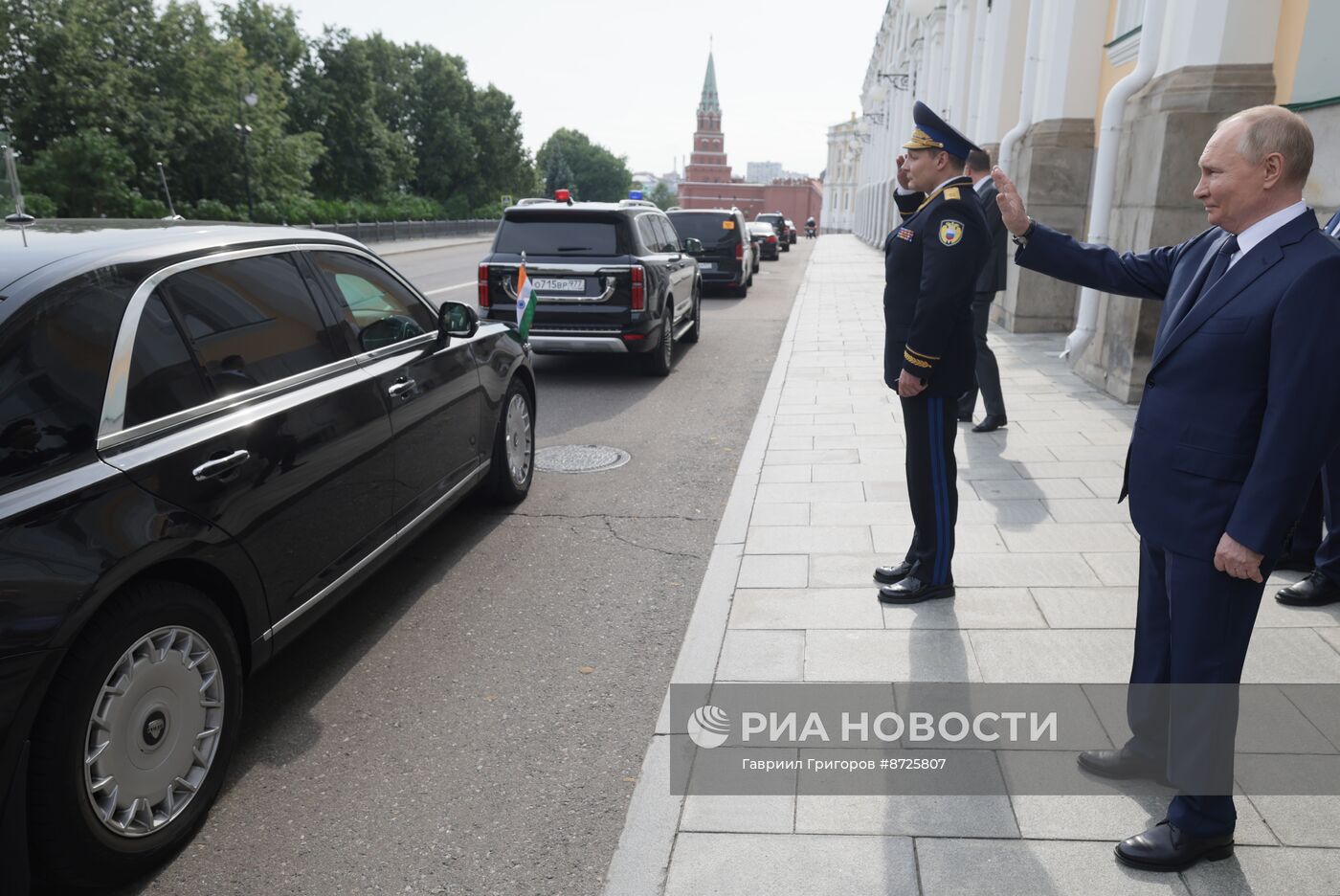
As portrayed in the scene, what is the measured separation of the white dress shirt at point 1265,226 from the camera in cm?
238

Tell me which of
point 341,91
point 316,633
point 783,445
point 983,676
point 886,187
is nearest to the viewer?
point 983,676

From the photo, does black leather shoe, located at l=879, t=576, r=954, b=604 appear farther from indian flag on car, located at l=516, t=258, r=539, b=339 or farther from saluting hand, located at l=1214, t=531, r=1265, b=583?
indian flag on car, located at l=516, t=258, r=539, b=339

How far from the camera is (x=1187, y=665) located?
264 centimetres

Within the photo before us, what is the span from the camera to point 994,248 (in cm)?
788

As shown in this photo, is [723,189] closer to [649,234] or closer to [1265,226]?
[649,234]

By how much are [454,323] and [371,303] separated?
0.63 m

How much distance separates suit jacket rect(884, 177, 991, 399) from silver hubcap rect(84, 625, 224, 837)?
116 inches

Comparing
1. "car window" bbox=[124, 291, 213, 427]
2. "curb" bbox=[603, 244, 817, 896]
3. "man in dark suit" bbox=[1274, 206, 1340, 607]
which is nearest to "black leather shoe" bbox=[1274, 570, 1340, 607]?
"man in dark suit" bbox=[1274, 206, 1340, 607]

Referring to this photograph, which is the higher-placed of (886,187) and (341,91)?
(341,91)

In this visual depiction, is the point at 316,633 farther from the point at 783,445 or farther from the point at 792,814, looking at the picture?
the point at 783,445

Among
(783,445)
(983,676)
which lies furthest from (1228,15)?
(983,676)

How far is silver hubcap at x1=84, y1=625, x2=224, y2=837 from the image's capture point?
2600 millimetres

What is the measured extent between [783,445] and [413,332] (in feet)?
11.6

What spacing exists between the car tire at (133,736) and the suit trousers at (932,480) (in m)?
2.92
